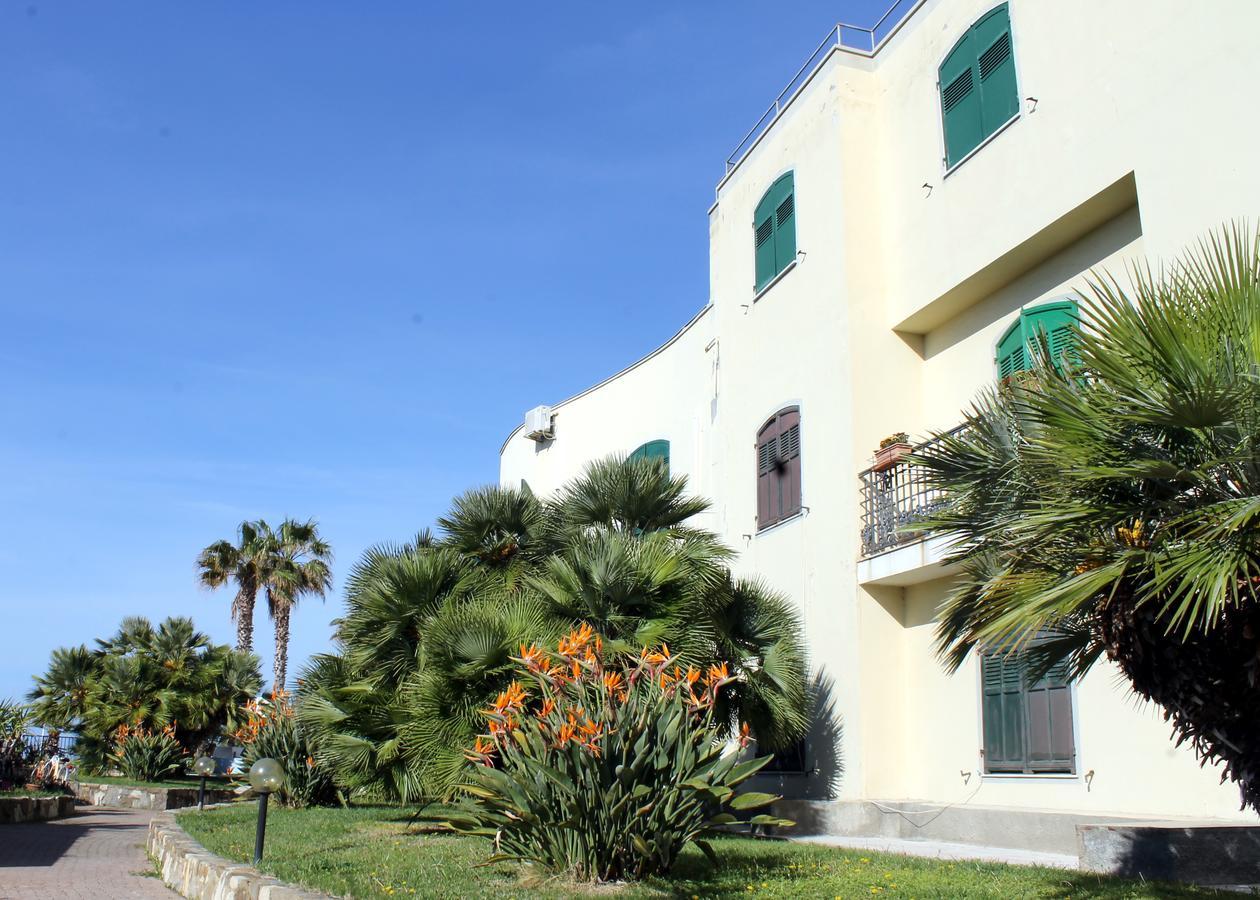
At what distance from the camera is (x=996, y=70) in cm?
1235

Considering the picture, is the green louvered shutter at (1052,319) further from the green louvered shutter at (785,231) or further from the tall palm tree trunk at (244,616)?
the tall palm tree trunk at (244,616)

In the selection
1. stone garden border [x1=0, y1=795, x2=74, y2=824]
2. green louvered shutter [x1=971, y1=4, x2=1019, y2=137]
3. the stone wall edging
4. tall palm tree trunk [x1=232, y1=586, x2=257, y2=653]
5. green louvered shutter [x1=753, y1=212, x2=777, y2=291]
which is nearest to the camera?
Result: the stone wall edging

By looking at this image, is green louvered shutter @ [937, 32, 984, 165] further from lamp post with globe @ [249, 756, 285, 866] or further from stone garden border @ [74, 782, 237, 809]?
stone garden border @ [74, 782, 237, 809]

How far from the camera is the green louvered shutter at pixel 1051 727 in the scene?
10750 mm

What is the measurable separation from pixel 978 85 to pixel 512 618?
8175 millimetres

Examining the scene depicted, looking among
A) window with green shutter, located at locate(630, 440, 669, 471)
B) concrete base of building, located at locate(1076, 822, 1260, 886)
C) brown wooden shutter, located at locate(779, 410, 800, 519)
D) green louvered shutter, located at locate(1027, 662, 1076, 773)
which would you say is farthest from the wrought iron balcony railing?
window with green shutter, located at locate(630, 440, 669, 471)

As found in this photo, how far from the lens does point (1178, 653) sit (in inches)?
227

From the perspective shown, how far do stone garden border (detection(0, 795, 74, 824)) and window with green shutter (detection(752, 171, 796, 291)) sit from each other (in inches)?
524

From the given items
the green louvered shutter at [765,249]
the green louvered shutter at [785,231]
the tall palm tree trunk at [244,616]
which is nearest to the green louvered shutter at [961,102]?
the green louvered shutter at [785,231]

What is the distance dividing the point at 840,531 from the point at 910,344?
8.61 feet

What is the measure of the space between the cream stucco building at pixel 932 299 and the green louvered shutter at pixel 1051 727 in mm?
21

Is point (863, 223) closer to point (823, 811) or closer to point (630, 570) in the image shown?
point (630, 570)

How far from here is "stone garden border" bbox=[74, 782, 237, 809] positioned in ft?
62.9

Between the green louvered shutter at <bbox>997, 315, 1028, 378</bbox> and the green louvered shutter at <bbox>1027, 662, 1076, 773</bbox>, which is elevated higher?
the green louvered shutter at <bbox>997, 315, 1028, 378</bbox>
